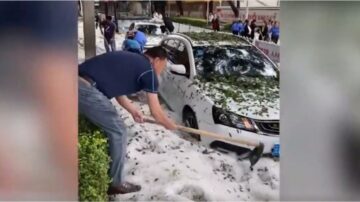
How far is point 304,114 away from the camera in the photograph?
3.35 meters

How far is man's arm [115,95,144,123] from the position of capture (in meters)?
3.22

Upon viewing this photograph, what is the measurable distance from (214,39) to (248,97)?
18.7 inches

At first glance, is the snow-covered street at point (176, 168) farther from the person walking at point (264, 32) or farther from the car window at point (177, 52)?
the person walking at point (264, 32)

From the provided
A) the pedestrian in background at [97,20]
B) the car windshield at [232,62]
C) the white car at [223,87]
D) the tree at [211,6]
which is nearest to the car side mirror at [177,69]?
the white car at [223,87]

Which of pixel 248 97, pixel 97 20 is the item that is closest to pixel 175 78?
pixel 248 97

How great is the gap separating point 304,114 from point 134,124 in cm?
116

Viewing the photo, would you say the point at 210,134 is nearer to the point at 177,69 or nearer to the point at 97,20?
the point at 177,69

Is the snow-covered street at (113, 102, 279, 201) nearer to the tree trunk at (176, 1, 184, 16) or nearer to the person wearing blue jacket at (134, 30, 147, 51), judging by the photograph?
the person wearing blue jacket at (134, 30, 147, 51)

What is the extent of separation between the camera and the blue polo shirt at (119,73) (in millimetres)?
3189

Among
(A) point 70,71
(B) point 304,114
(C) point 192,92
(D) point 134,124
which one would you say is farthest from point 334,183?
(A) point 70,71

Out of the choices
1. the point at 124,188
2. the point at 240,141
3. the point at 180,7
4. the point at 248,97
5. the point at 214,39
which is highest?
the point at 180,7

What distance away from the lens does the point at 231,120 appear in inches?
128

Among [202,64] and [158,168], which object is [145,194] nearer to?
[158,168]

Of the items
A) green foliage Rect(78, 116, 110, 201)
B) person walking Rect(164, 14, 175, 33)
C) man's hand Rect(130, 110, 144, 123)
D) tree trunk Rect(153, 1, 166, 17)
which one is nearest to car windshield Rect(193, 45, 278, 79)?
person walking Rect(164, 14, 175, 33)
